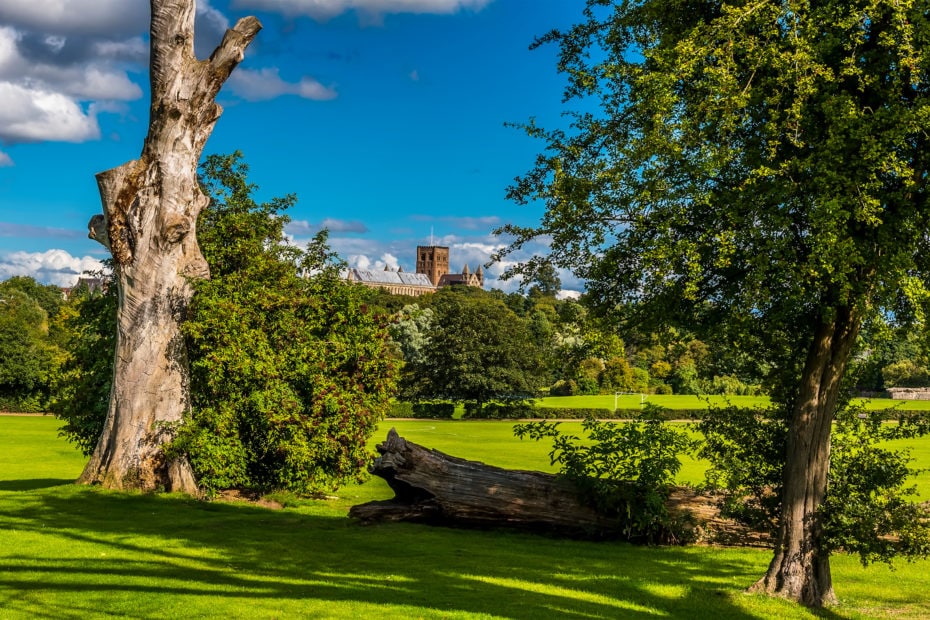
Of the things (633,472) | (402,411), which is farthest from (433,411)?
(633,472)

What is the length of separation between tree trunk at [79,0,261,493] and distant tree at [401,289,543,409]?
170 feet

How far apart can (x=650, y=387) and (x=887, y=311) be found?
85164 millimetres

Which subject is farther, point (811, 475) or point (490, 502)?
point (490, 502)

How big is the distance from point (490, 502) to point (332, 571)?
4.91m

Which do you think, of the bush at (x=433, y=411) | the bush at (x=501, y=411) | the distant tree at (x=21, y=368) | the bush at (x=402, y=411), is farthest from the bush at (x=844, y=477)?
the bush at (x=501, y=411)

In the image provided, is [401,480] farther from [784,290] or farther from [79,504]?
[784,290]

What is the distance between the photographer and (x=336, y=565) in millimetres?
12883

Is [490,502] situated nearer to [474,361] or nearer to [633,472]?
[633,472]

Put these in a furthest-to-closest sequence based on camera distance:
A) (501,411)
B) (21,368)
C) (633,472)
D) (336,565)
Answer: (501,411), (21,368), (633,472), (336,565)

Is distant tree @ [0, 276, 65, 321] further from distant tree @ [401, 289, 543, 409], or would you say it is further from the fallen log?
the fallen log

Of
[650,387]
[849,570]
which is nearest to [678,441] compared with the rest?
[849,570]

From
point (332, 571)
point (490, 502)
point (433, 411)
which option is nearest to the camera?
point (332, 571)

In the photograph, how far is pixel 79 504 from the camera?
17375 mm

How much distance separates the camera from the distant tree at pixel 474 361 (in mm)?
72375
